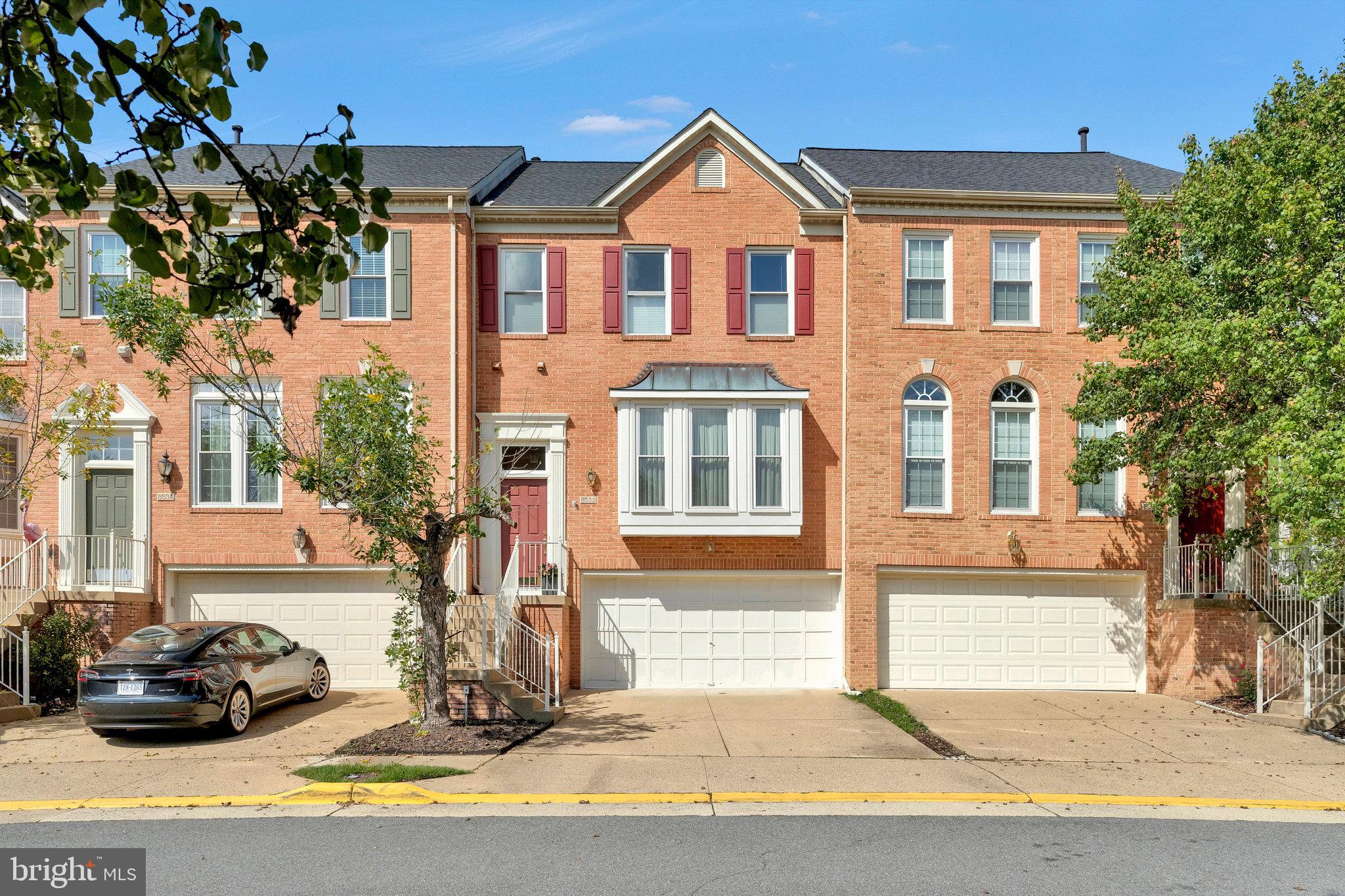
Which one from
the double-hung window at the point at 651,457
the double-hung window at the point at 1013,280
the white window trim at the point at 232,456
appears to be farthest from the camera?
the double-hung window at the point at 1013,280

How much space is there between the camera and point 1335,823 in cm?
913

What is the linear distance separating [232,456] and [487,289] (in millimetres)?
5101

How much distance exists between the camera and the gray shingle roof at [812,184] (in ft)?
58.4

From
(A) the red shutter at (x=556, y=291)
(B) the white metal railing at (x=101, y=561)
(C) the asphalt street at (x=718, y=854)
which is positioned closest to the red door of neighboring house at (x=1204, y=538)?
(C) the asphalt street at (x=718, y=854)

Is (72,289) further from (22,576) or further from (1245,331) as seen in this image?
(1245,331)

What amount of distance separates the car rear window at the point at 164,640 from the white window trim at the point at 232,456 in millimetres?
3972

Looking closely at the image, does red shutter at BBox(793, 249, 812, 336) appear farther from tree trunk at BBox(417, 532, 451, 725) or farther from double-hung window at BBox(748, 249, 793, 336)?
tree trunk at BBox(417, 532, 451, 725)

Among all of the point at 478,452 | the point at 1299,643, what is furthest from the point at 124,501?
the point at 1299,643

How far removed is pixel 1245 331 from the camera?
1236cm

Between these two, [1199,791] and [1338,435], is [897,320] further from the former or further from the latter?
[1199,791]

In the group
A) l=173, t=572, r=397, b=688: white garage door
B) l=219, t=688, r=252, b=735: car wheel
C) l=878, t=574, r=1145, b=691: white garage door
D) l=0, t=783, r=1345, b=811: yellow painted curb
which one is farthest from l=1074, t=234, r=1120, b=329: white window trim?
l=219, t=688, r=252, b=735: car wheel

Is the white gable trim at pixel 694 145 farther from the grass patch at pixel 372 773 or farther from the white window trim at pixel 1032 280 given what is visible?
the grass patch at pixel 372 773

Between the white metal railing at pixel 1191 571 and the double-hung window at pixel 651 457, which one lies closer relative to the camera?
the white metal railing at pixel 1191 571

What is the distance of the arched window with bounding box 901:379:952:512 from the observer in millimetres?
17297
